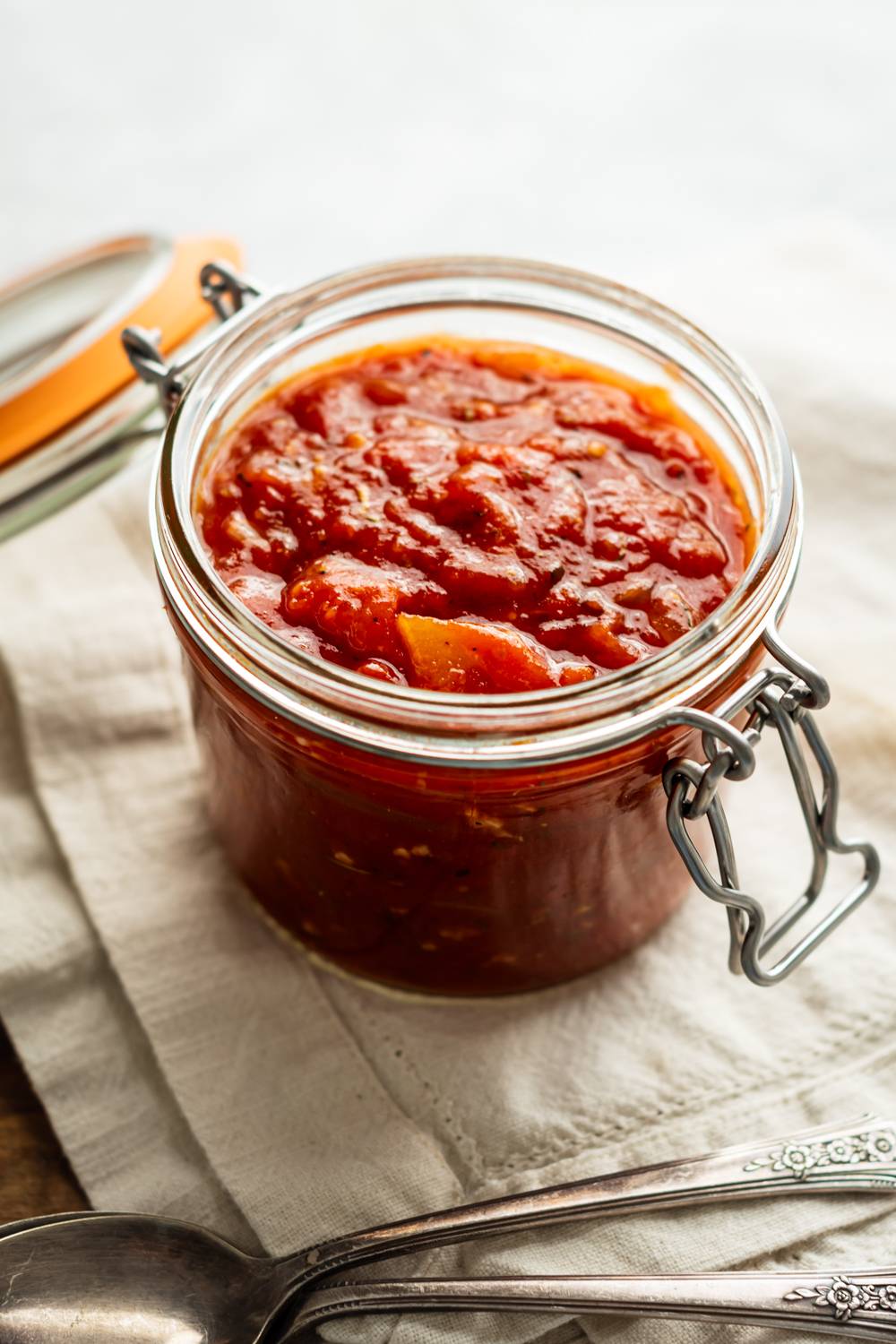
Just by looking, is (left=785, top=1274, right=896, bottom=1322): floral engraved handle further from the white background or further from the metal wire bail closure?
the white background

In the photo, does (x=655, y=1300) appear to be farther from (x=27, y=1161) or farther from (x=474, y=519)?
(x=474, y=519)

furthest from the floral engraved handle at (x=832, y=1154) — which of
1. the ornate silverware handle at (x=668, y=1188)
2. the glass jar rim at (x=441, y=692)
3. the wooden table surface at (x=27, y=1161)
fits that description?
the wooden table surface at (x=27, y=1161)

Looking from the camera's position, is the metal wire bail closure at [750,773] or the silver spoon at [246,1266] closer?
the metal wire bail closure at [750,773]

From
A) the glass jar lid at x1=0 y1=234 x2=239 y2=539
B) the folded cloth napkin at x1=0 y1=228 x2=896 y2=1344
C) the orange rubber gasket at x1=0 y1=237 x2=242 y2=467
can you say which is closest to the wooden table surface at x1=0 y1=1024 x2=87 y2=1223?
the folded cloth napkin at x1=0 y1=228 x2=896 y2=1344

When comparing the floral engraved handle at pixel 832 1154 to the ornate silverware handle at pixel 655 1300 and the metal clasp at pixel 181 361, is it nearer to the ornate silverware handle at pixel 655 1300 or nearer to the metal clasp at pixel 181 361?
the ornate silverware handle at pixel 655 1300

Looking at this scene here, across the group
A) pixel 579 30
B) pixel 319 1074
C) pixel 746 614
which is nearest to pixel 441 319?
pixel 746 614

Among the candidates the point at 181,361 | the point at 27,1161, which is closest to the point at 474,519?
the point at 181,361
